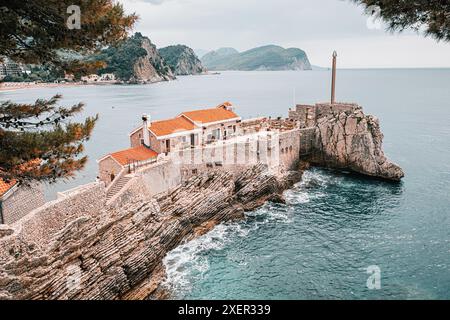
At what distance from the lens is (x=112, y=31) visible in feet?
42.7

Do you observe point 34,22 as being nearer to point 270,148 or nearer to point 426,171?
point 270,148

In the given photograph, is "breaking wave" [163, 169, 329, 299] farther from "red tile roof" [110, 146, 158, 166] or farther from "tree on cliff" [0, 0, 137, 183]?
"tree on cliff" [0, 0, 137, 183]

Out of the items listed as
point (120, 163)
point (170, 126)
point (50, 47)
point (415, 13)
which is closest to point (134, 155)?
point (120, 163)

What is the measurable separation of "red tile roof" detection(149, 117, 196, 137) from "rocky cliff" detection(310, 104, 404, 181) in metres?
21.0

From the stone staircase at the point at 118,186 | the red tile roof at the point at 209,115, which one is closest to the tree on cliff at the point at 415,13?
the stone staircase at the point at 118,186

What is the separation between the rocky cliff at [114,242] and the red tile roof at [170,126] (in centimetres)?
646

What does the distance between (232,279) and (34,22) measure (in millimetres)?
20332

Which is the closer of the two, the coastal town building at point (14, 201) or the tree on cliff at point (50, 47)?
the tree on cliff at point (50, 47)

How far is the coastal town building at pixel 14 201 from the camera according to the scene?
77.0 feet

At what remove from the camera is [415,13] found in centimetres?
1422

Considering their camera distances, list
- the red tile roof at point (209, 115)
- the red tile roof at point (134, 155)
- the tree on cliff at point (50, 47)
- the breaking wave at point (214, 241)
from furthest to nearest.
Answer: the red tile roof at point (209, 115), the red tile roof at point (134, 155), the breaking wave at point (214, 241), the tree on cliff at point (50, 47)

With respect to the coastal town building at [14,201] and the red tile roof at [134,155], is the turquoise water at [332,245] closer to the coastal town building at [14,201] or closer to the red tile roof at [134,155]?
the red tile roof at [134,155]

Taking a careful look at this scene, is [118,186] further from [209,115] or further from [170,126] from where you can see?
[209,115]

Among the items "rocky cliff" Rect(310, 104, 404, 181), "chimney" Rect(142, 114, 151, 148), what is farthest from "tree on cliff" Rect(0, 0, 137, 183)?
"rocky cliff" Rect(310, 104, 404, 181)
